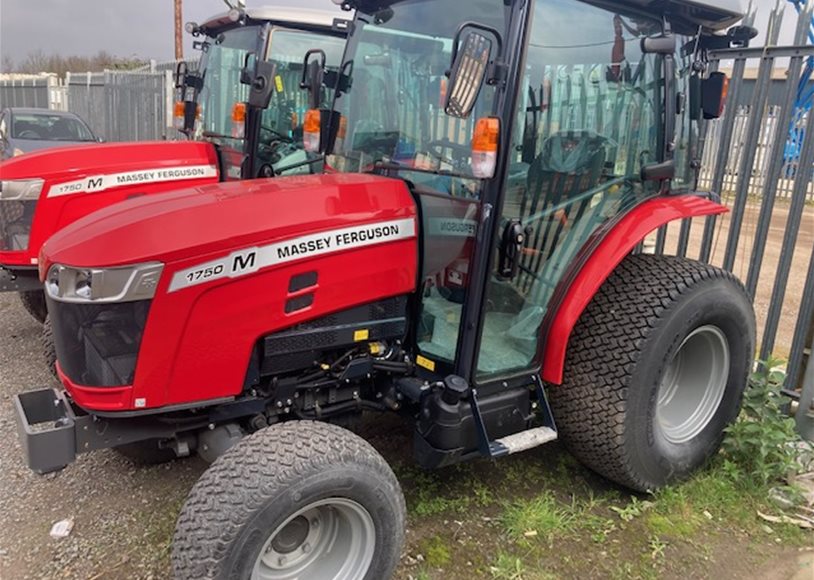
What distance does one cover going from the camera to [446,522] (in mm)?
3117

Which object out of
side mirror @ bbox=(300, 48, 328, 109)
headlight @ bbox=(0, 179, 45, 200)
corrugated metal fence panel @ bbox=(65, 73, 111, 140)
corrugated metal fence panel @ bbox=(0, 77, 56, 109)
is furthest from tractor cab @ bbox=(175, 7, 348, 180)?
corrugated metal fence panel @ bbox=(0, 77, 56, 109)

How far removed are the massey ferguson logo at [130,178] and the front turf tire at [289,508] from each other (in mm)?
3156

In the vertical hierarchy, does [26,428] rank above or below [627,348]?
below

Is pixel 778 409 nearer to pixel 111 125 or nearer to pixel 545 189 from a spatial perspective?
pixel 545 189

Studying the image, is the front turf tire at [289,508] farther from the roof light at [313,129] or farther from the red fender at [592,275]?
the roof light at [313,129]

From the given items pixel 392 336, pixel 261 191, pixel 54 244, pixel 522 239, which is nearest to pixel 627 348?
pixel 522 239

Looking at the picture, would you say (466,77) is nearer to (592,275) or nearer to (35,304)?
(592,275)

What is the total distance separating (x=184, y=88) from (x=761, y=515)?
5304 millimetres

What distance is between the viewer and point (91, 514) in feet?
10.3

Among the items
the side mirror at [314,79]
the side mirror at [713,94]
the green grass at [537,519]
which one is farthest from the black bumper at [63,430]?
the side mirror at [713,94]

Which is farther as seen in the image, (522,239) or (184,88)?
(184,88)

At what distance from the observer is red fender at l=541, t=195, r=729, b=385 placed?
2.92m

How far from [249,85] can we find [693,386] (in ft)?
11.2

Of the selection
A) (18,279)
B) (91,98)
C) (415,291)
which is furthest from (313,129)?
(91,98)
